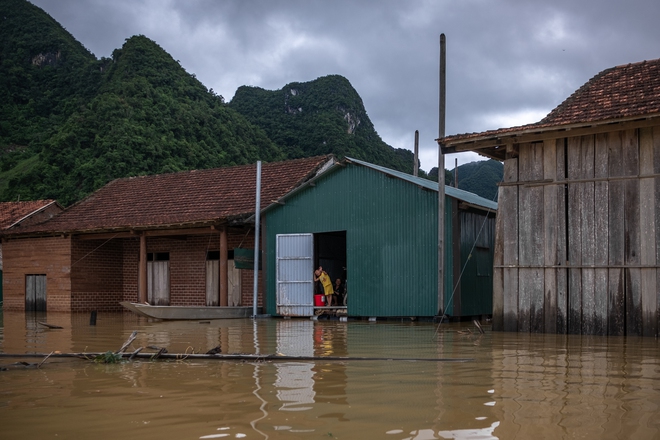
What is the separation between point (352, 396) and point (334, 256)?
15.7 meters

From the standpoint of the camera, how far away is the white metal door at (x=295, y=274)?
19328mm

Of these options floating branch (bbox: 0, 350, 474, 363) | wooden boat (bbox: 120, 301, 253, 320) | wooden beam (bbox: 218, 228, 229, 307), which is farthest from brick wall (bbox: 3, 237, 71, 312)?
floating branch (bbox: 0, 350, 474, 363)

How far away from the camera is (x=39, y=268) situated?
24609 mm

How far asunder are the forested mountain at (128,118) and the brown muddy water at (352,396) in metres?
30.5

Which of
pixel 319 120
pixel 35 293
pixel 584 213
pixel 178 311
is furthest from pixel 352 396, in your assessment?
pixel 319 120

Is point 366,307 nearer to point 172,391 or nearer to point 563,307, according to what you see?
point 563,307

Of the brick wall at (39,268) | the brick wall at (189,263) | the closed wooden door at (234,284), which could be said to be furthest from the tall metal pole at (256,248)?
the brick wall at (39,268)

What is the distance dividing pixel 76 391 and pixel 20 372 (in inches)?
69.9

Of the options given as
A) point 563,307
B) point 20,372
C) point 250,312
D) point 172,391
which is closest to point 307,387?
point 172,391

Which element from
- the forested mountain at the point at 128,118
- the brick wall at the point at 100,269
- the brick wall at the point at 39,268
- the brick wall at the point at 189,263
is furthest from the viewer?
the forested mountain at the point at 128,118

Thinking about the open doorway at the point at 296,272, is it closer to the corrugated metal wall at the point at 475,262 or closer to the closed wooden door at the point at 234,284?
the closed wooden door at the point at 234,284

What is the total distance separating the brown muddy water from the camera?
4648mm

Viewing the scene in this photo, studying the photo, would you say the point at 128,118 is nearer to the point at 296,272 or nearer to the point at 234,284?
the point at 234,284

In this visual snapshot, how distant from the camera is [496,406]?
5.25 meters
